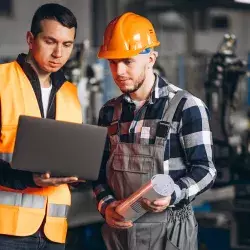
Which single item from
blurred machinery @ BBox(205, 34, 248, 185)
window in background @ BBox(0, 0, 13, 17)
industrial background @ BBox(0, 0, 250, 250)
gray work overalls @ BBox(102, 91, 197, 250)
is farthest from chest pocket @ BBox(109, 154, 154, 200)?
window in background @ BBox(0, 0, 13, 17)

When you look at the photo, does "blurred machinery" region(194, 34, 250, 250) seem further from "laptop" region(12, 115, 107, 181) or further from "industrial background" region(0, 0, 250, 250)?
"laptop" region(12, 115, 107, 181)

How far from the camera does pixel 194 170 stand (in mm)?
2793

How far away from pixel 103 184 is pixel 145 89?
0.40m

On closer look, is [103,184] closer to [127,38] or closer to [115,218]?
[115,218]

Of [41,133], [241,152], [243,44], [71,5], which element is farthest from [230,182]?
[243,44]

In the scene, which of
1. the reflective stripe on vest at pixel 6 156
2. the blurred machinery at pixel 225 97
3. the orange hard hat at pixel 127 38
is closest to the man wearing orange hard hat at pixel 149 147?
the orange hard hat at pixel 127 38

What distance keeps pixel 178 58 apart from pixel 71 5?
1446 millimetres

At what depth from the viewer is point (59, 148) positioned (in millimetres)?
2670

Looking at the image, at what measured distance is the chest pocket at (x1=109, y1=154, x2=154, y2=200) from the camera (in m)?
2.79

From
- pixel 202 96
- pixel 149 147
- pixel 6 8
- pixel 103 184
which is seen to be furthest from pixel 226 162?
pixel 6 8

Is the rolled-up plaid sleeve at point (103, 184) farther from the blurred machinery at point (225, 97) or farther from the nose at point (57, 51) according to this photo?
the blurred machinery at point (225, 97)

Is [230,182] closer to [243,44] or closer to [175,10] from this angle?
[175,10]

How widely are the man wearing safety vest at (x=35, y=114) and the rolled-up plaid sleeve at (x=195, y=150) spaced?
0.45 meters

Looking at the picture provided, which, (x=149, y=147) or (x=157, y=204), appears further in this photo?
(x=149, y=147)
